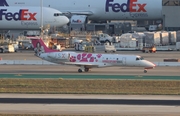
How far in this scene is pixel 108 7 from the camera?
107 metres

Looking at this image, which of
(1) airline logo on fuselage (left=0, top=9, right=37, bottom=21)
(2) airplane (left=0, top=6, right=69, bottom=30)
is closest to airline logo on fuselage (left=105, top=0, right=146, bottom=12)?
(2) airplane (left=0, top=6, right=69, bottom=30)

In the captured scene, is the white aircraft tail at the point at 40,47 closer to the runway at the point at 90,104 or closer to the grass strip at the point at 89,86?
the grass strip at the point at 89,86

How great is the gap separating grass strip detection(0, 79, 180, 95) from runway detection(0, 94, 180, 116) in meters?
1.83

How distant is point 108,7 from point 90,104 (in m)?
78.8

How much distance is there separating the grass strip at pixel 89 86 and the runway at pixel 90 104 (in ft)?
6.00

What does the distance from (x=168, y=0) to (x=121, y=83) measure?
6054cm

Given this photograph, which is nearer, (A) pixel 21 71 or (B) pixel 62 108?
(B) pixel 62 108

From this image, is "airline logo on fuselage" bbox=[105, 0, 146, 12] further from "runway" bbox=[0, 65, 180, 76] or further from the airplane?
"runway" bbox=[0, 65, 180, 76]

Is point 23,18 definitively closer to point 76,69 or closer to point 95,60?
point 76,69

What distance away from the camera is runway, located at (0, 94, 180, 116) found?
26.8 meters

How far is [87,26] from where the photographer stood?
10781 cm

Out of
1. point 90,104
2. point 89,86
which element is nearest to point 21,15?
point 89,86

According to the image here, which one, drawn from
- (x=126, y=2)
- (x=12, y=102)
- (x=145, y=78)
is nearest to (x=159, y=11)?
(x=126, y=2)

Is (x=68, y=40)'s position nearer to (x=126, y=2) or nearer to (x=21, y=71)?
(x=126, y=2)
